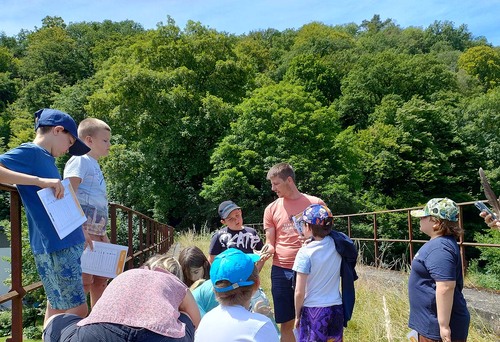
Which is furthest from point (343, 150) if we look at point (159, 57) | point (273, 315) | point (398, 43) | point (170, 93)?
point (398, 43)

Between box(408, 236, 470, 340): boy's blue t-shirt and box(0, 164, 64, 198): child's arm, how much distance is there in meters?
2.20

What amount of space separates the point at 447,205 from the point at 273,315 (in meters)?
1.94

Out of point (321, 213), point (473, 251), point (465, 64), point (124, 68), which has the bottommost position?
point (473, 251)

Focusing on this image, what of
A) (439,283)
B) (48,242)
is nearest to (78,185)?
(48,242)

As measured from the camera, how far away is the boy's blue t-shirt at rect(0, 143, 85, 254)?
8.95 feet

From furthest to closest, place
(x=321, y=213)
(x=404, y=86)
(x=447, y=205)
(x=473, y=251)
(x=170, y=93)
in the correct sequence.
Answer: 1. (x=404, y=86)
2. (x=170, y=93)
3. (x=473, y=251)
4. (x=321, y=213)
5. (x=447, y=205)

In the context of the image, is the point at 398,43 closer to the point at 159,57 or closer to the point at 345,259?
the point at 159,57

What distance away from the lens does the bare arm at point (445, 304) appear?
2.99 metres

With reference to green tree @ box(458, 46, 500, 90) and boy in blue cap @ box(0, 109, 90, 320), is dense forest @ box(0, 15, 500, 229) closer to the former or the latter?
green tree @ box(458, 46, 500, 90)

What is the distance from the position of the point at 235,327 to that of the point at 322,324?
1351mm

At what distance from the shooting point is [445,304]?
2.99 meters

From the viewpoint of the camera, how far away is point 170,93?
32.6 m

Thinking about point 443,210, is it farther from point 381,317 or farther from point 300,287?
point 381,317

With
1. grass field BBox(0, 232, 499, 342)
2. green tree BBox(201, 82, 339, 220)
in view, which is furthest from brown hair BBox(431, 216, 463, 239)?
green tree BBox(201, 82, 339, 220)
